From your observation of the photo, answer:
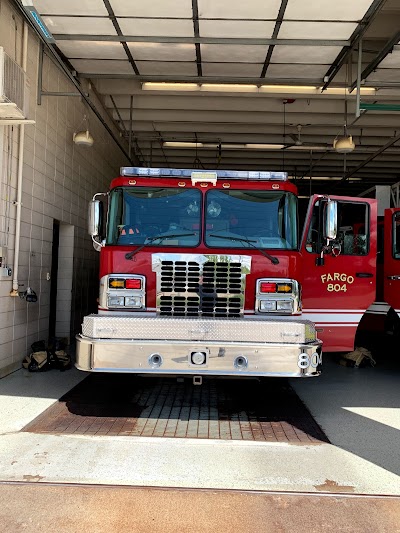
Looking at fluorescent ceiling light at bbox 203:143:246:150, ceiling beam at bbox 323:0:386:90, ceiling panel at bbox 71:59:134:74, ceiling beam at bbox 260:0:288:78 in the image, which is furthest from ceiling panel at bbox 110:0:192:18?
fluorescent ceiling light at bbox 203:143:246:150

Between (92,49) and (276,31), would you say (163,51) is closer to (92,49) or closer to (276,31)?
(92,49)

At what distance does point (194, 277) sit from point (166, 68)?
4.53 meters

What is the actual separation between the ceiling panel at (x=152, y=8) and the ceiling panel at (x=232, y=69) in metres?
1.73

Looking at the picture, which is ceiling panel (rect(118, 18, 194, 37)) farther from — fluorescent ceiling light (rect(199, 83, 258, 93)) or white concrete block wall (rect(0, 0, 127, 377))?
fluorescent ceiling light (rect(199, 83, 258, 93))

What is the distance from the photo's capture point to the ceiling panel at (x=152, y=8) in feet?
20.1

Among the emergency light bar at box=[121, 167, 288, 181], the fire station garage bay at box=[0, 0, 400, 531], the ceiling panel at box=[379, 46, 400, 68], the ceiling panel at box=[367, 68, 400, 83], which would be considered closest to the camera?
the fire station garage bay at box=[0, 0, 400, 531]

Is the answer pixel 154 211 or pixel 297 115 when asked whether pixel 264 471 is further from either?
pixel 297 115

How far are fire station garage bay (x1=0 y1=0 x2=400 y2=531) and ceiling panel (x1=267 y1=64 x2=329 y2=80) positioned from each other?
0.18 feet

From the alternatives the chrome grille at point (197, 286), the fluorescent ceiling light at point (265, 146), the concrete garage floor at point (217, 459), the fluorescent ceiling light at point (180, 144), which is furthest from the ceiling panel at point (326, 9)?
the fluorescent ceiling light at point (180, 144)

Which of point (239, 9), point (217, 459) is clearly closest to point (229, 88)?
point (239, 9)

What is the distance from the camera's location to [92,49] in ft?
24.8

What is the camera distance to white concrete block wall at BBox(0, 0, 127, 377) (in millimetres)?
6707

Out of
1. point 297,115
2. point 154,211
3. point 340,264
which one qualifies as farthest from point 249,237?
point 297,115

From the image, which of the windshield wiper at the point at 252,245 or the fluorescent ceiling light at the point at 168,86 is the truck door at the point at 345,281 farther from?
the fluorescent ceiling light at the point at 168,86
